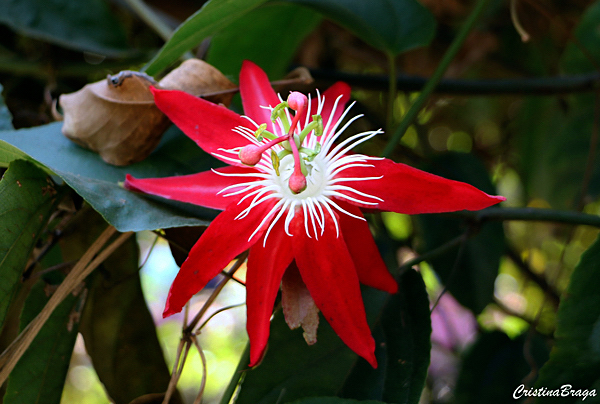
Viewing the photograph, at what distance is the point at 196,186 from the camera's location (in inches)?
17.2

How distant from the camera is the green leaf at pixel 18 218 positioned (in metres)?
0.43

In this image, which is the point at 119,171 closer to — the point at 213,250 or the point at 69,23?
the point at 213,250

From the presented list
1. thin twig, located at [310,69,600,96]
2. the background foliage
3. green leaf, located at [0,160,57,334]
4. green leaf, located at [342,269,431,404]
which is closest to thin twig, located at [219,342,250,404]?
the background foliage

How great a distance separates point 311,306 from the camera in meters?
0.41

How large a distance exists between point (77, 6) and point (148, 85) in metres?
0.43

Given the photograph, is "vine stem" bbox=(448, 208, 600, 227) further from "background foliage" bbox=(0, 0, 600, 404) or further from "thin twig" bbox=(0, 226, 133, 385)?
"thin twig" bbox=(0, 226, 133, 385)

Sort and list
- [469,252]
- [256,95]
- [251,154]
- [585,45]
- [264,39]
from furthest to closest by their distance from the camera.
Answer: [585,45]
[469,252]
[264,39]
[256,95]
[251,154]

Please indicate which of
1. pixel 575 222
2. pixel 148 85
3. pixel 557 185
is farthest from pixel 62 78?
pixel 557 185

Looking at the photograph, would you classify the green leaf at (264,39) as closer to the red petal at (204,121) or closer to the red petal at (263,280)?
the red petal at (204,121)

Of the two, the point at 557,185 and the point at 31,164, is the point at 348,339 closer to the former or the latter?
the point at 31,164

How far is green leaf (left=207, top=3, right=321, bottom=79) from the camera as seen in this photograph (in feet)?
2.21

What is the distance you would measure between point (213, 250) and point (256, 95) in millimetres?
161

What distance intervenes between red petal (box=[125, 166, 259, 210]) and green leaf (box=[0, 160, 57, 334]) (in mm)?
93

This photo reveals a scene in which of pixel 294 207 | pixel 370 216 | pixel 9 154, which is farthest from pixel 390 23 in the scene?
pixel 9 154
